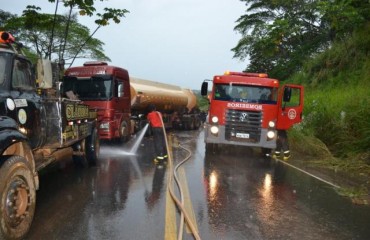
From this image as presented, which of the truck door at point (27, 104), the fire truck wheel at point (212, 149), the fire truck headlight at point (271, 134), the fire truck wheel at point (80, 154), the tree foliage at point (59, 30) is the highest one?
the tree foliage at point (59, 30)

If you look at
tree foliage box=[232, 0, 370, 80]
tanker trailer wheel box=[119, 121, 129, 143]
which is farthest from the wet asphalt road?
tree foliage box=[232, 0, 370, 80]

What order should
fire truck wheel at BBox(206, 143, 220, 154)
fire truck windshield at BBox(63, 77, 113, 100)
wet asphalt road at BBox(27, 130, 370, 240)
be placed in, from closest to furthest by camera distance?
wet asphalt road at BBox(27, 130, 370, 240)
fire truck windshield at BBox(63, 77, 113, 100)
fire truck wheel at BBox(206, 143, 220, 154)

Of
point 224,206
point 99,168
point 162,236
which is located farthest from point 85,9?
point 162,236

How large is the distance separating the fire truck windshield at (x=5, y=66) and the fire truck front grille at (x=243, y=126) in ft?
26.8

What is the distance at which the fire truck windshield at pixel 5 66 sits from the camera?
5.67 meters

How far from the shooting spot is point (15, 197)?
470 cm

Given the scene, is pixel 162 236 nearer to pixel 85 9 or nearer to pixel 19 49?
pixel 19 49

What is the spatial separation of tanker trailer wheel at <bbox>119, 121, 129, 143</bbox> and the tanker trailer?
74 cm

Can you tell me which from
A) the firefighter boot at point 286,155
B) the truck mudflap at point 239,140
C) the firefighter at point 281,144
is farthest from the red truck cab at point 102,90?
the firefighter boot at point 286,155

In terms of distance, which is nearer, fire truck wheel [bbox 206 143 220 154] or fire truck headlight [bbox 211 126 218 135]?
fire truck headlight [bbox 211 126 218 135]

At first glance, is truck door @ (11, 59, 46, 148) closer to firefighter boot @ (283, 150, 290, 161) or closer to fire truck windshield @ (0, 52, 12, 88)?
fire truck windshield @ (0, 52, 12, 88)

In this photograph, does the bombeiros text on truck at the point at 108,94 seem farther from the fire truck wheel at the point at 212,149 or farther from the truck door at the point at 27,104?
the truck door at the point at 27,104

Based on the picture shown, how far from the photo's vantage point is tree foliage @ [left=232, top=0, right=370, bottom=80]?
2447 cm

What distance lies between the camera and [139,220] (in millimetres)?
5629
